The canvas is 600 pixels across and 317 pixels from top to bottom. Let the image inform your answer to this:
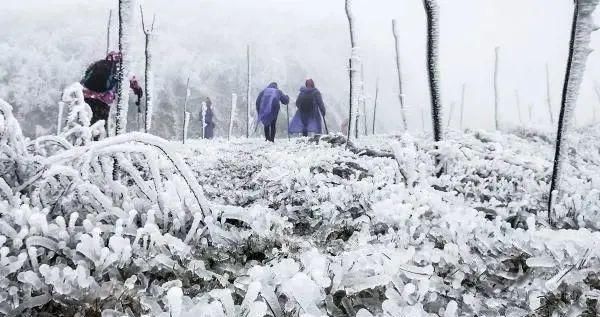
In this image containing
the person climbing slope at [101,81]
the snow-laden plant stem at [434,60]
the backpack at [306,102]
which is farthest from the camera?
the backpack at [306,102]

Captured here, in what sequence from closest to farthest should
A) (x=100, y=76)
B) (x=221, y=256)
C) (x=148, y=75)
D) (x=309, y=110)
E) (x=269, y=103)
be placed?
(x=221, y=256) < (x=100, y=76) < (x=148, y=75) < (x=269, y=103) < (x=309, y=110)

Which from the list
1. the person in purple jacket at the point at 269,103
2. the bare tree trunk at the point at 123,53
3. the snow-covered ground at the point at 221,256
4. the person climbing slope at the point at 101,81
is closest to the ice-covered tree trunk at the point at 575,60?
the snow-covered ground at the point at 221,256

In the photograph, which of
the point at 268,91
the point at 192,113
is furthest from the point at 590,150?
the point at 192,113

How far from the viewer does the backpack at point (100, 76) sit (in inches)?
233

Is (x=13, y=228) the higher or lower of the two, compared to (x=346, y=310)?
higher

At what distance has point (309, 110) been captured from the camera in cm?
1180

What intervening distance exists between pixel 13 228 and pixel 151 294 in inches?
17.1

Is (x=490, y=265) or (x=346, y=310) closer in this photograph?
(x=346, y=310)

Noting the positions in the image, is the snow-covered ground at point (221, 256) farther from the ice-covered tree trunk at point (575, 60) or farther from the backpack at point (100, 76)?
the backpack at point (100, 76)

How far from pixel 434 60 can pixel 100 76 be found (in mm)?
4098

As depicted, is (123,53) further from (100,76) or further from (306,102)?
(306,102)

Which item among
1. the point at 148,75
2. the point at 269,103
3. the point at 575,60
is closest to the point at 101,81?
the point at 148,75

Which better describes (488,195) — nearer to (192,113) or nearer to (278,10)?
(192,113)

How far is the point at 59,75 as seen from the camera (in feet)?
100
